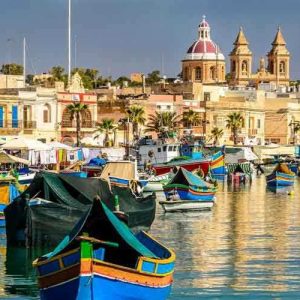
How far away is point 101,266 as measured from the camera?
73.2ft

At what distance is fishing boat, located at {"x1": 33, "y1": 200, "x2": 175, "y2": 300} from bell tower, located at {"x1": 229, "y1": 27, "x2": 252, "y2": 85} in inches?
6300

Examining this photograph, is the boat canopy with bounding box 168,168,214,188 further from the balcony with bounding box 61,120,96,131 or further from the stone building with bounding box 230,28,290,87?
the stone building with bounding box 230,28,290,87

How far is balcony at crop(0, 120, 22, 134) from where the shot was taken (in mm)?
89744

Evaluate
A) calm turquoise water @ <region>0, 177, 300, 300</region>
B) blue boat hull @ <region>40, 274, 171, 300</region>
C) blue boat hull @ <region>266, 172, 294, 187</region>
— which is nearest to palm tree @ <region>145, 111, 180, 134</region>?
blue boat hull @ <region>266, 172, 294, 187</region>

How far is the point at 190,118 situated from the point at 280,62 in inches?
2800

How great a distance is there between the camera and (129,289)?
74.9 feet

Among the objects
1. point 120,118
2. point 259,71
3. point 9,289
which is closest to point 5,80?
point 120,118

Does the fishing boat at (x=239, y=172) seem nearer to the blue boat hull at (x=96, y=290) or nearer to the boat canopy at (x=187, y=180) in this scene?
the boat canopy at (x=187, y=180)

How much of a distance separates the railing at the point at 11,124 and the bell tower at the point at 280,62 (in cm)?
10159

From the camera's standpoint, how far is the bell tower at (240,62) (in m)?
183

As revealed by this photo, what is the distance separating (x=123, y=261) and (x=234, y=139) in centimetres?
10527

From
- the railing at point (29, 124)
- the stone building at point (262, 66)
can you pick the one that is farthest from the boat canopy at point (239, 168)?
the stone building at point (262, 66)

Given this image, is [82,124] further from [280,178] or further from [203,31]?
[203,31]

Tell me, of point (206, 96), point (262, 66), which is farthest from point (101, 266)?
point (262, 66)
